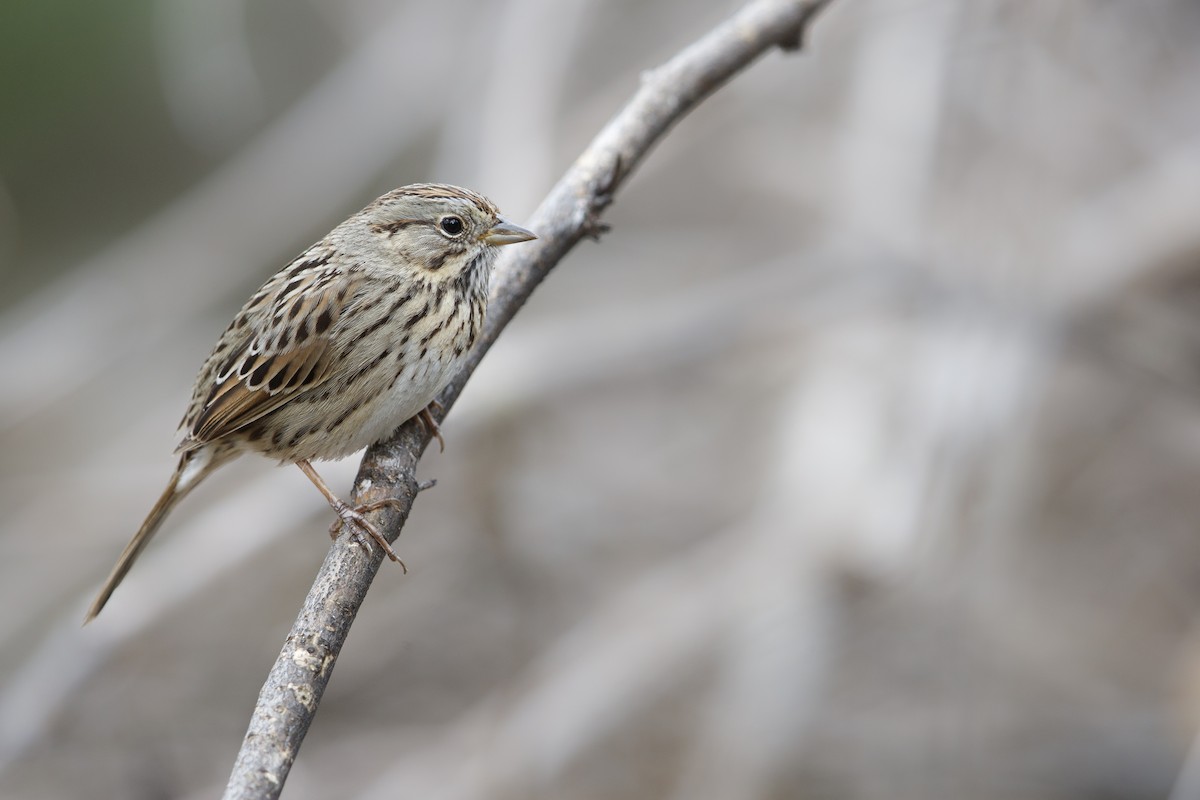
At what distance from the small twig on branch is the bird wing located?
15.2 inches

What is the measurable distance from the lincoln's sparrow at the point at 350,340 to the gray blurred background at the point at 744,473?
3.63 feet

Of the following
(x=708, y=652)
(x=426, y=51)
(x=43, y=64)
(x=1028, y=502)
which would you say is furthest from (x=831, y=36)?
(x=43, y=64)

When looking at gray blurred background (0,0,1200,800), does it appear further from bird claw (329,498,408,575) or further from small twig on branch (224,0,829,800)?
bird claw (329,498,408,575)

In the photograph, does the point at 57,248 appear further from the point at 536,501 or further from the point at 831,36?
the point at 831,36

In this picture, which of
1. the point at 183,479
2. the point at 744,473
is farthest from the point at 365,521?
the point at 744,473

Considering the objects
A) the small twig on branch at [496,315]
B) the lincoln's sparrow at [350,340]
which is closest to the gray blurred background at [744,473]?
the lincoln's sparrow at [350,340]

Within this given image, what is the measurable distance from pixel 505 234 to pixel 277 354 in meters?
0.74

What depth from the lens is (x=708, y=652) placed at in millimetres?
5047

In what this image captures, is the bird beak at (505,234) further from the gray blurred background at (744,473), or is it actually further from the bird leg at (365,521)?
the gray blurred background at (744,473)

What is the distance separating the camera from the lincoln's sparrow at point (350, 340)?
320 centimetres

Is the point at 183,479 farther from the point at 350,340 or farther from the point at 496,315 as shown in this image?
the point at 496,315

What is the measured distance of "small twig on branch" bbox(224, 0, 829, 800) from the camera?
203 cm

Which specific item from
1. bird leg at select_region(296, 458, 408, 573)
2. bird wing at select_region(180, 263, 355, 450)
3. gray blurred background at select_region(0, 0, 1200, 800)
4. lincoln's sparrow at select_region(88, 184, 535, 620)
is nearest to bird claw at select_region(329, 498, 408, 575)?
bird leg at select_region(296, 458, 408, 573)

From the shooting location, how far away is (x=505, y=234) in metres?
3.28
